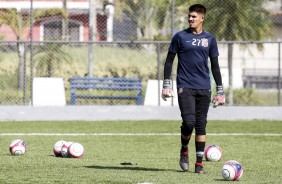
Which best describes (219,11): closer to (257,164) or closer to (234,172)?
(257,164)

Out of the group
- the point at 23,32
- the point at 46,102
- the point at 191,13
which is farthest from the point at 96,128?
the point at 191,13

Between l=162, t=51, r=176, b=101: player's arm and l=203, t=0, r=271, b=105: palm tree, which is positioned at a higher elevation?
l=203, t=0, r=271, b=105: palm tree

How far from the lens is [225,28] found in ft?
91.9

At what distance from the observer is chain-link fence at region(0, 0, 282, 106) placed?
2661cm

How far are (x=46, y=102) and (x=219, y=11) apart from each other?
228 inches

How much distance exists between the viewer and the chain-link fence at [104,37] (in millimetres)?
26609

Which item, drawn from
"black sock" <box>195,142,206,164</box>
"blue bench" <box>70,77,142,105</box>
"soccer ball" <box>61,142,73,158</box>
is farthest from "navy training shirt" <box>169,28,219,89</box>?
"blue bench" <box>70,77,142,105</box>

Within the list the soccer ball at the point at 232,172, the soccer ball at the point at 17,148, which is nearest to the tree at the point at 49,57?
the soccer ball at the point at 17,148

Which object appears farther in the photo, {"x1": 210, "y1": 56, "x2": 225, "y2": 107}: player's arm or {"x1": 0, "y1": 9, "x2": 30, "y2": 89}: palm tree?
{"x1": 0, "y1": 9, "x2": 30, "y2": 89}: palm tree

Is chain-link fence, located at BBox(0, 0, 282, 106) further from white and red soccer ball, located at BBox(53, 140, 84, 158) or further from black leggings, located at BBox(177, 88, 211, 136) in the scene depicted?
black leggings, located at BBox(177, 88, 211, 136)

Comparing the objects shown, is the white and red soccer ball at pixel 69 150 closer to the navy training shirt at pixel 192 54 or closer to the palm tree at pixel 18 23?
the navy training shirt at pixel 192 54

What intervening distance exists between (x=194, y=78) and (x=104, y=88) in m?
13.8

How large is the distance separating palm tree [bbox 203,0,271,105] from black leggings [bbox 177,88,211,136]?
14.3m

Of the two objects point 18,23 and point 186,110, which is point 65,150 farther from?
point 18,23
